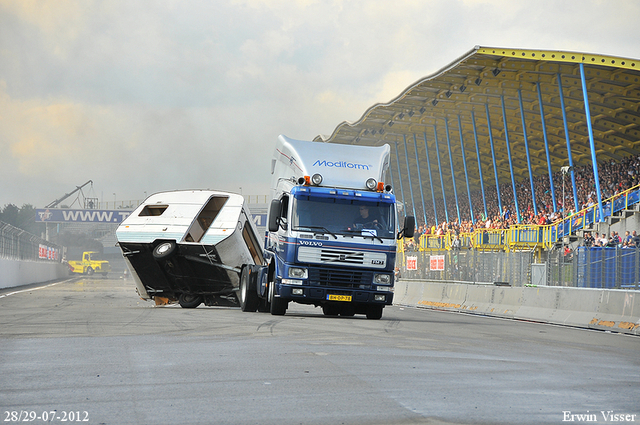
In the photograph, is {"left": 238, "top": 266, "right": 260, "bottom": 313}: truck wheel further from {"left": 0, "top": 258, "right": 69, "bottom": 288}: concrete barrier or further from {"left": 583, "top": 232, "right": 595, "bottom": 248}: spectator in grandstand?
{"left": 0, "top": 258, "right": 69, "bottom": 288}: concrete barrier

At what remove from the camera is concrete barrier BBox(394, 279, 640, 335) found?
16.8m

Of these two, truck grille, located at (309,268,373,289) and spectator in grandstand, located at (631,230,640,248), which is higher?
spectator in grandstand, located at (631,230,640,248)

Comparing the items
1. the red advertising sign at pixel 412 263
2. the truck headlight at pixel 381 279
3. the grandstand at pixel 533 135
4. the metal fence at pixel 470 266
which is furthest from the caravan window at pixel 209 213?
the red advertising sign at pixel 412 263

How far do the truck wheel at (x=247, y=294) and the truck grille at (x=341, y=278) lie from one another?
10.3 feet

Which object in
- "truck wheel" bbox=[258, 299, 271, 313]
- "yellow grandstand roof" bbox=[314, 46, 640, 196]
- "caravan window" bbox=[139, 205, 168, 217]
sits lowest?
"truck wheel" bbox=[258, 299, 271, 313]

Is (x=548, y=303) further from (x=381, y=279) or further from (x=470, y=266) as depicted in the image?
(x=470, y=266)

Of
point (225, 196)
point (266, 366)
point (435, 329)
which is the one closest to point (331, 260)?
point (435, 329)

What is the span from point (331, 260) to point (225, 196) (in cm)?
487

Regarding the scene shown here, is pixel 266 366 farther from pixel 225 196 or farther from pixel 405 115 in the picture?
pixel 405 115

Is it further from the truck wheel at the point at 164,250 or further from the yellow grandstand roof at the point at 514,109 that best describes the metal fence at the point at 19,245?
the yellow grandstand roof at the point at 514,109

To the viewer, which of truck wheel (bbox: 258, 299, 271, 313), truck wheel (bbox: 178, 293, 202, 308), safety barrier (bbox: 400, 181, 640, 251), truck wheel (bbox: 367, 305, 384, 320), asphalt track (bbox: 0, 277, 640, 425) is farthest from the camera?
safety barrier (bbox: 400, 181, 640, 251)

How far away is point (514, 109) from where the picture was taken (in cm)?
4691

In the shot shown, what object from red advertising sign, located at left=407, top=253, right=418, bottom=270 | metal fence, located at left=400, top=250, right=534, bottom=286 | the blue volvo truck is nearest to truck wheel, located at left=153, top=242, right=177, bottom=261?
the blue volvo truck

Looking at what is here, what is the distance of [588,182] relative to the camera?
4272 centimetres
